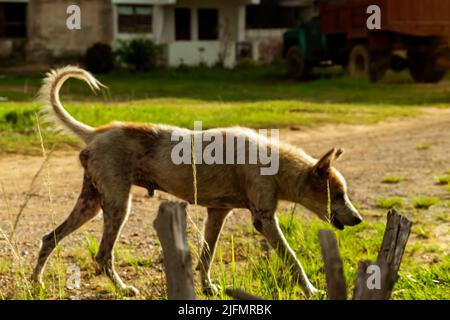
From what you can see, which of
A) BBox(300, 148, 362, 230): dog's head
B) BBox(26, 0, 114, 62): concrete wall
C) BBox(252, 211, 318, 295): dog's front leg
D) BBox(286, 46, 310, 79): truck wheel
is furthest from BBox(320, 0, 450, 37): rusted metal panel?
BBox(252, 211, 318, 295): dog's front leg

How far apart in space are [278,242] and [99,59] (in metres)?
26.6

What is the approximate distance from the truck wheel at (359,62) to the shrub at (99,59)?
929cm

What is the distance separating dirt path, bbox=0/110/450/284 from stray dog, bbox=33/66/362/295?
2.00 ft

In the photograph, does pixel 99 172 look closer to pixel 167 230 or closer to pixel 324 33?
pixel 167 230

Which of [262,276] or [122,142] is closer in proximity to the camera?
[262,276]

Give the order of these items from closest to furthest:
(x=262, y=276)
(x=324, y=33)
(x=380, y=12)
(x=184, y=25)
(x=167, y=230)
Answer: (x=167, y=230) < (x=262, y=276) < (x=380, y=12) < (x=324, y=33) < (x=184, y=25)

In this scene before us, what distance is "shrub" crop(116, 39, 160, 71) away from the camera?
108 feet

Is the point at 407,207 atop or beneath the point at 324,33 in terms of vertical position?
beneath

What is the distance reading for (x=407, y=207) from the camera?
983 cm

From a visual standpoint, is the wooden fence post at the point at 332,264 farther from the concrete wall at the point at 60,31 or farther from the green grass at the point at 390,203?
the concrete wall at the point at 60,31

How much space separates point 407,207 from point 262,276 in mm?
4086

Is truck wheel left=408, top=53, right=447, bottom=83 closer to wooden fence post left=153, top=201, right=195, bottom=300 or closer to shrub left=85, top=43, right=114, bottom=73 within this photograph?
shrub left=85, top=43, right=114, bottom=73

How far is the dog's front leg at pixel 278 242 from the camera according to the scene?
645cm

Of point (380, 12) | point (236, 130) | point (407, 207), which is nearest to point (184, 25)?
point (380, 12)
